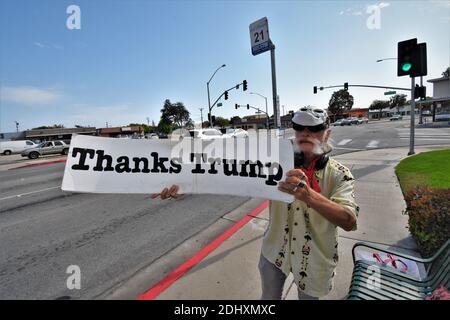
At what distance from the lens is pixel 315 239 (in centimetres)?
168

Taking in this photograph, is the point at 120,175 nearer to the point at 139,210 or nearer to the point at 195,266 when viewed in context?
the point at 195,266

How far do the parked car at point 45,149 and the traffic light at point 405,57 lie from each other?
1070 inches

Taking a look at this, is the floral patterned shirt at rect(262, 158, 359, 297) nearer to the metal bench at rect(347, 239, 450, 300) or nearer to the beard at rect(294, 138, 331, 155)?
the beard at rect(294, 138, 331, 155)

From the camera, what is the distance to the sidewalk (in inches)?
107

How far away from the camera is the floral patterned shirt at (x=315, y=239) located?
165cm

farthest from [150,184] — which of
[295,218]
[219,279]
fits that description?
[219,279]

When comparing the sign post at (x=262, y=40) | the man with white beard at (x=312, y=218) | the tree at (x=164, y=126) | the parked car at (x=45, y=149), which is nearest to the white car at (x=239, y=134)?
the man with white beard at (x=312, y=218)

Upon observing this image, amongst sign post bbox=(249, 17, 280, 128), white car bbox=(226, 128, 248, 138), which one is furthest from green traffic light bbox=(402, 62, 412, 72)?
sign post bbox=(249, 17, 280, 128)

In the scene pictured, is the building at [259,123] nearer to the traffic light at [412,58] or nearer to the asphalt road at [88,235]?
the traffic light at [412,58]

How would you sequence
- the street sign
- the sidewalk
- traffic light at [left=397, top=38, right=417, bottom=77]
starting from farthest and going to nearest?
traffic light at [left=397, top=38, right=417, bottom=77] → the street sign → the sidewalk

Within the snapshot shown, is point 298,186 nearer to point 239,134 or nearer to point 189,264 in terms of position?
point 239,134

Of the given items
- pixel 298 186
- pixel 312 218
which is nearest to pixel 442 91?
pixel 312 218

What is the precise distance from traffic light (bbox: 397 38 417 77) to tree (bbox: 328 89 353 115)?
100861 mm

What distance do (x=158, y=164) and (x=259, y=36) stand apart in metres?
3.95
